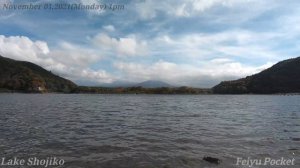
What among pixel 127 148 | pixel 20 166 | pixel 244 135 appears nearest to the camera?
pixel 20 166

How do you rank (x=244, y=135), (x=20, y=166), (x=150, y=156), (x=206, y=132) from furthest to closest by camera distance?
(x=206, y=132), (x=244, y=135), (x=150, y=156), (x=20, y=166)

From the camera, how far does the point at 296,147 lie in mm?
27938

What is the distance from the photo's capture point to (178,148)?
2698cm

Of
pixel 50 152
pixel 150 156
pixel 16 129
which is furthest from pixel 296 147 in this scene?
pixel 16 129

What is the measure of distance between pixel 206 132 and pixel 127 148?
13.0m

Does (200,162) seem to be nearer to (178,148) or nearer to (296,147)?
(178,148)

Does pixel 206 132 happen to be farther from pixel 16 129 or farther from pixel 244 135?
pixel 16 129

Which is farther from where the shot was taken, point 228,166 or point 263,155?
point 263,155

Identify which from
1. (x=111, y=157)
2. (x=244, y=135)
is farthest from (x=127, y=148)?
(x=244, y=135)

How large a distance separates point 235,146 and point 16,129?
25.4 meters

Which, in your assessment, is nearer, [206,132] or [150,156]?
[150,156]

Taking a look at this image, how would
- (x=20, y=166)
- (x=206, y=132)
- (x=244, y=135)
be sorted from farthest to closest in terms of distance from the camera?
(x=206, y=132) < (x=244, y=135) < (x=20, y=166)

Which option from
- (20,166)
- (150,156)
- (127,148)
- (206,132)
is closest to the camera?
(20,166)

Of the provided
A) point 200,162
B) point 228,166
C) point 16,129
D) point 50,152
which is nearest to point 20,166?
point 50,152
